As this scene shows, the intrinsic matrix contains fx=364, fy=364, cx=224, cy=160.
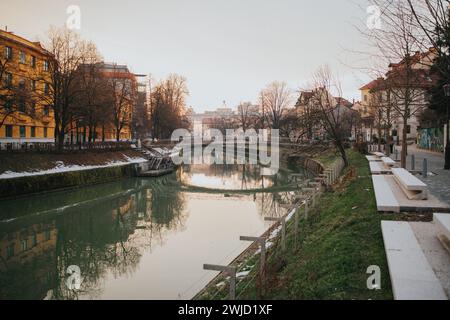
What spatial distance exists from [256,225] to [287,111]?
64156 millimetres

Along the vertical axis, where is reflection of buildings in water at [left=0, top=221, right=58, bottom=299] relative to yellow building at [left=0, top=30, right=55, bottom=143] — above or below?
below

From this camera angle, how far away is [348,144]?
4881cm

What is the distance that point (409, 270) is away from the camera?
5008mm

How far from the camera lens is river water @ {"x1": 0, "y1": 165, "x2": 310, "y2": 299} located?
10686mm

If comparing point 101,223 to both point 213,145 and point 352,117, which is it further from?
point 213,145

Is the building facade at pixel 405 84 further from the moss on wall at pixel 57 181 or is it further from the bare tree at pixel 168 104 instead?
the bare tree at pixel 168 104

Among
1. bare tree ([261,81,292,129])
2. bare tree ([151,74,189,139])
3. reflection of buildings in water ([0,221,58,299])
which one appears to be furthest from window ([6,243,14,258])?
bare tree ([261,81,292,129])

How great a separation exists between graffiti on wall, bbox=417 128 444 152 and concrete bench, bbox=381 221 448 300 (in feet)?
108

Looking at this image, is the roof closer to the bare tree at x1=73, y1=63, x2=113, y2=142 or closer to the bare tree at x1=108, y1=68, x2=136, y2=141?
the bare tree at x1=73, y1=63, x2=113, y2=142

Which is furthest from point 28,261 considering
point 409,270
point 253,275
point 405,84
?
point 405,84

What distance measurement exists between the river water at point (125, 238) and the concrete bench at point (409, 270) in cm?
472

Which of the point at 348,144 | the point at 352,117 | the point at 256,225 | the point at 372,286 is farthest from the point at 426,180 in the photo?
the point at 352,117

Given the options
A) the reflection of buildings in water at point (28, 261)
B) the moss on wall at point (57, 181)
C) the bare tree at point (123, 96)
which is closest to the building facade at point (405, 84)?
the reflection of buildings in water at point (28, 261)

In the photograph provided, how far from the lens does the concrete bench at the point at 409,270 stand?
4324mm
